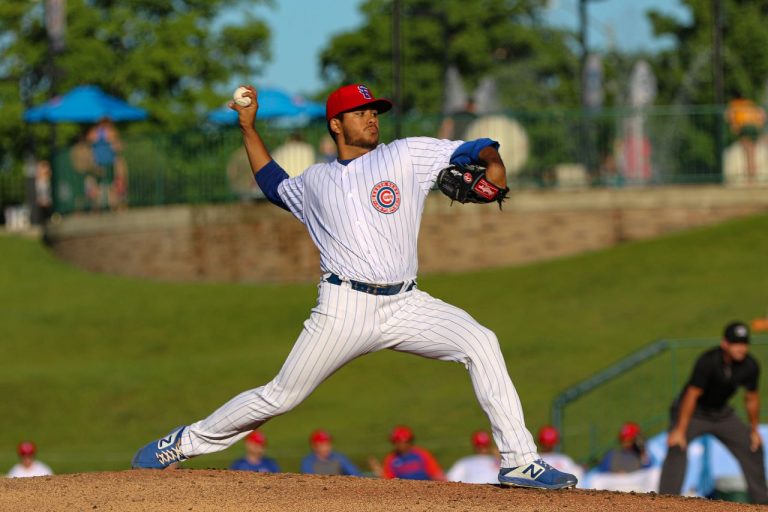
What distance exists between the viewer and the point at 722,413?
1264 cm

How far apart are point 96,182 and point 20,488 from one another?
899 inches

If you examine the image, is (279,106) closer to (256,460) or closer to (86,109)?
(86,109)

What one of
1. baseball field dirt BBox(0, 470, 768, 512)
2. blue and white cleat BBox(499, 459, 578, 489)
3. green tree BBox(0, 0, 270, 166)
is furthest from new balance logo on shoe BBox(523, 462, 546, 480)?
green tree BBox(0, 0, 270, 166)

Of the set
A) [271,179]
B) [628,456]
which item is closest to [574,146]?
[628,456]

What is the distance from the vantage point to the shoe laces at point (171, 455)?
8961mm

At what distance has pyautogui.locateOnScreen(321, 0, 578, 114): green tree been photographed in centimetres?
6894

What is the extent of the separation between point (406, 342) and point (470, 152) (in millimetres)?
1024

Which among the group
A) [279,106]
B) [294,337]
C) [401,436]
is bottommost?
[401,436]

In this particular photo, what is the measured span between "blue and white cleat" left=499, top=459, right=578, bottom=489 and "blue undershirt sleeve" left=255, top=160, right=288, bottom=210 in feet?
6.13

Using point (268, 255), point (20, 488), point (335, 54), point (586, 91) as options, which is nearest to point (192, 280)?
point (268, 255)

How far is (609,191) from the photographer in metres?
28.2

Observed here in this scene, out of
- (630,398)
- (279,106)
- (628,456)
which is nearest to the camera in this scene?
(628,456)

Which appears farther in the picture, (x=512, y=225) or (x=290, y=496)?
(x=512, y=225)

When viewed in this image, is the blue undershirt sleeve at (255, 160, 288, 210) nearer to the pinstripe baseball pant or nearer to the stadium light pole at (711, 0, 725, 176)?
the pinstripe baseball pant
